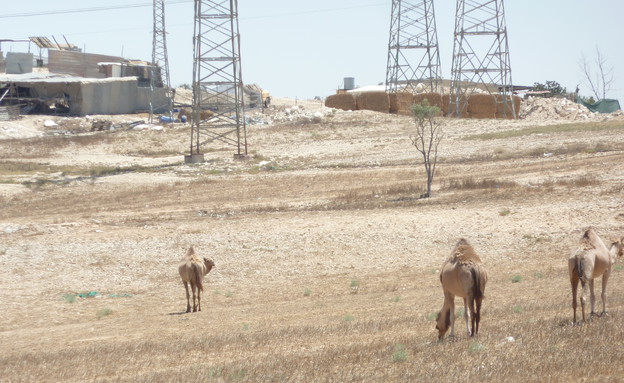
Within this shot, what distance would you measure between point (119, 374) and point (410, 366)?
4.04 m

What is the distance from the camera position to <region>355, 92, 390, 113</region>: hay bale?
2449 inches

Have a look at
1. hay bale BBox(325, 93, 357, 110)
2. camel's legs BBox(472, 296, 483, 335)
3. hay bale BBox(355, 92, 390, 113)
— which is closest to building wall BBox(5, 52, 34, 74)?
hay bale BBox(325, 93, 357, 110)

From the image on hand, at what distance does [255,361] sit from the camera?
36.1 feet

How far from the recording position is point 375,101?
206 feet

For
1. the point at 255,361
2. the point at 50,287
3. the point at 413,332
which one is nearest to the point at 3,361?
the point at 255,361

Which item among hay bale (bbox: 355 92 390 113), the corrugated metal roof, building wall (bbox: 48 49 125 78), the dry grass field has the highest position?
building wall (bbox: 48 49 125 78)

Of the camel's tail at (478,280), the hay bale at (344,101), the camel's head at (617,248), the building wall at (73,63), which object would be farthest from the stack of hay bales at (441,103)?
the camel's tail at (478,280)

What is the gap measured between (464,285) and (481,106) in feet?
172

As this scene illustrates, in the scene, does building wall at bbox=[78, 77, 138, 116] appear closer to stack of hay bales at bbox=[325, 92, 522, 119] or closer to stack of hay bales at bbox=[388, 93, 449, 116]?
stack of hay bales at bbox=[325, 92, 522, 119]

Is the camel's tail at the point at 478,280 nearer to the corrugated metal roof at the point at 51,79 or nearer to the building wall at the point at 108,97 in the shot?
the building wall at the point at 108,97

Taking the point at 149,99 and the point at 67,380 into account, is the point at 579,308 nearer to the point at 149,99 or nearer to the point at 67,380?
the point at 67,380

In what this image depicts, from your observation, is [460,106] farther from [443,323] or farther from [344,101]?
[443,323]

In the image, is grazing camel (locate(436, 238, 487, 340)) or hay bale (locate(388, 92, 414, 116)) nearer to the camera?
grazing camel (locate(436, 238, 487, 340))

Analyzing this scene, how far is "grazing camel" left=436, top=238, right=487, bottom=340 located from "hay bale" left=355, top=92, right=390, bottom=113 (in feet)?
169
